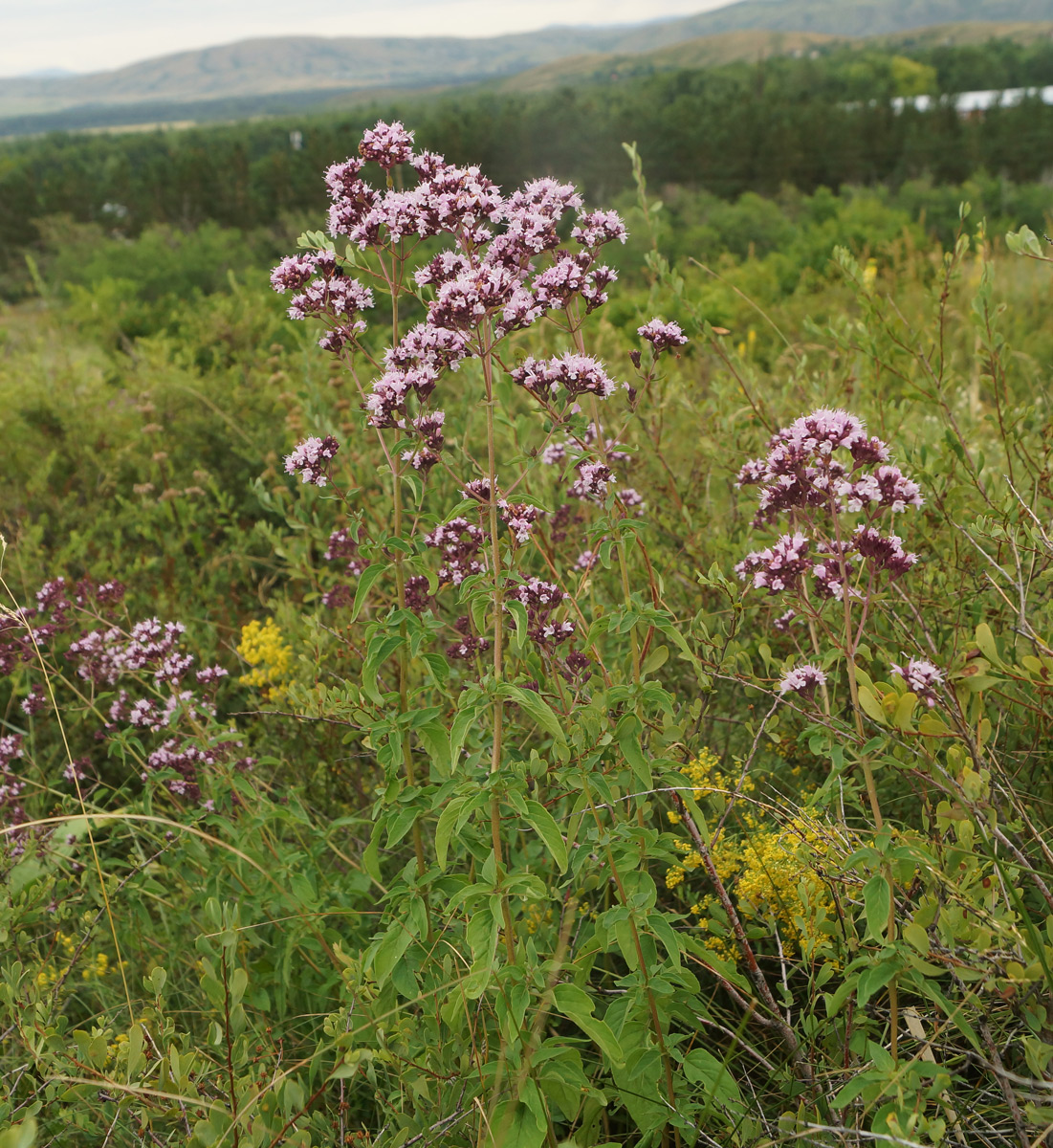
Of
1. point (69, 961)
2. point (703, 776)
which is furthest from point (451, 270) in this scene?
point (69, 961)

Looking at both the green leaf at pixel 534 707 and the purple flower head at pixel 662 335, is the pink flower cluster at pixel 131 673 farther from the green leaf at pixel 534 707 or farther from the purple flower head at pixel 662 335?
the purple flower head at pixel 662 335

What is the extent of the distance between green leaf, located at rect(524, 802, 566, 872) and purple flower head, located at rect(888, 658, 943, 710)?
30.0 inches

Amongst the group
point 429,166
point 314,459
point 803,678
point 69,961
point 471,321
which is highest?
point 429,166

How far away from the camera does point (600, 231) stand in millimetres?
2191

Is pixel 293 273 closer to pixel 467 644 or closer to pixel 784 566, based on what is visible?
pixel 467 644

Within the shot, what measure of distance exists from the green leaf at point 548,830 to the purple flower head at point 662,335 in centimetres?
124

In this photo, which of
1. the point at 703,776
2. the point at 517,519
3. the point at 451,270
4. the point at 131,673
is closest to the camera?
the point at 451,270

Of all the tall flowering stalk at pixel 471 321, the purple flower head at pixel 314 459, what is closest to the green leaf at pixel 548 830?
the tall flowering stalk at pixel 471 321

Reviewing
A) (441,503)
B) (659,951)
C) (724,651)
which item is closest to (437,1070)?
(659,951)

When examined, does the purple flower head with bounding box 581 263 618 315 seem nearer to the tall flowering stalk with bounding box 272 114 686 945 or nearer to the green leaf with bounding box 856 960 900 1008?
the tall flowering stalk with bounding box 272 114 686 945

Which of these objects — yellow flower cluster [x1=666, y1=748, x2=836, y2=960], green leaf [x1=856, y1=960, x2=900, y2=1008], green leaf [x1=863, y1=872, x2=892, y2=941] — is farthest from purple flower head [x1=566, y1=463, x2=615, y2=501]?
green leaf [x1=856, y1=960, x2=900, y2=1008]

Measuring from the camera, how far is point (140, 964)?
283 centimetres

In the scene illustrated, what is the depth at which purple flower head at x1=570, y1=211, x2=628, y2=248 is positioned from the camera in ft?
7.12

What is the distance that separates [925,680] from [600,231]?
1360 millimetres
